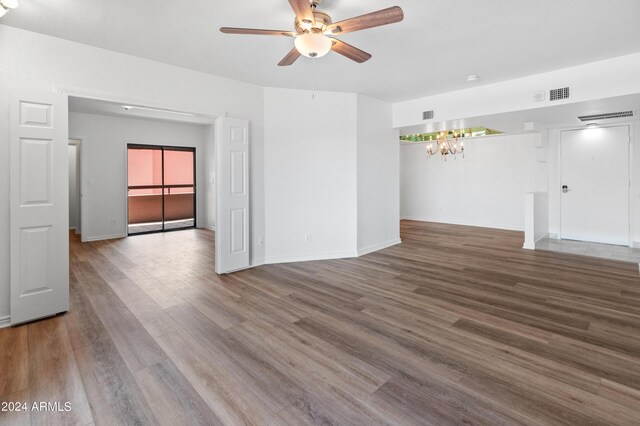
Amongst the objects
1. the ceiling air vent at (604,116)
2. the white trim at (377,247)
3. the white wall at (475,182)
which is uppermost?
the ceiling air vent at (604,116)

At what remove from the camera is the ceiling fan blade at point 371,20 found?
2.17 meters

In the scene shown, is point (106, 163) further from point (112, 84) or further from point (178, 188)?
point (112, 84)

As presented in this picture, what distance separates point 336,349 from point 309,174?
10.5 feet

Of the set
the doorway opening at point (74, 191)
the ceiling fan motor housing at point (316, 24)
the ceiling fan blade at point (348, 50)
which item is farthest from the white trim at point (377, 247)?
the doorway opening at point (74, 191)

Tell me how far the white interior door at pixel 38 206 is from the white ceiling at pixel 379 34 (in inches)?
33.4

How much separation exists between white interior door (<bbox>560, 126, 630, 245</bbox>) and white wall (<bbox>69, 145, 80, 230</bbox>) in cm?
1137

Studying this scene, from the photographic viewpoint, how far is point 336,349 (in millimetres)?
2471

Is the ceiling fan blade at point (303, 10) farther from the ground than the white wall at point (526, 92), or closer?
closer

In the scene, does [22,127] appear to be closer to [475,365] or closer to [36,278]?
[36,278]

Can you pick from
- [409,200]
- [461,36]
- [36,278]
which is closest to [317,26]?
[461,36]

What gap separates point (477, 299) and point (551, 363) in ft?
4.07

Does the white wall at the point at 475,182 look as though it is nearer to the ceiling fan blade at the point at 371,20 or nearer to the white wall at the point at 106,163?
the ceiling fan blade at the point at 371,20

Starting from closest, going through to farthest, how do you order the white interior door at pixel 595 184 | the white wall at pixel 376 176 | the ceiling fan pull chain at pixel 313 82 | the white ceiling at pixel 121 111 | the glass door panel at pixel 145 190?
the ceiling fan pull chain at pixel 313 82, the white wall at pixel 376 176, the white ceiling at pixel 121 111, the white interior door at pixel 595 184, the glass door panel at pixel 145 190

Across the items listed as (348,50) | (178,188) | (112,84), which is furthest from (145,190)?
(348,50)
